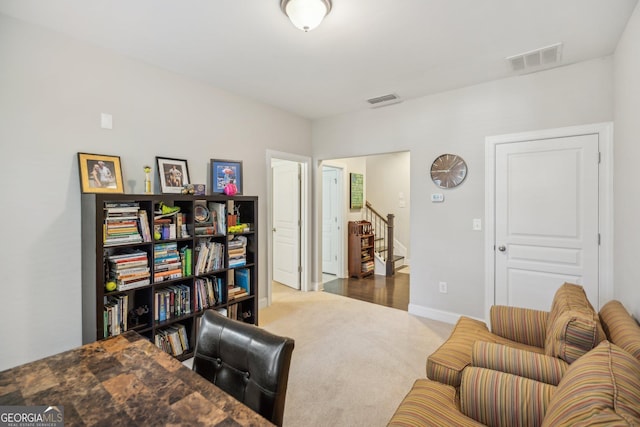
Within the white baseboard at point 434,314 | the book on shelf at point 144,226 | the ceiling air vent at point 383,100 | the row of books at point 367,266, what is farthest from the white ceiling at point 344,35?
the row of books at point 367,266

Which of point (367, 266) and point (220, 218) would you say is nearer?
point (220, 218)

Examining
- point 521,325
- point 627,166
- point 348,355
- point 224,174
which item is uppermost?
point 224,174

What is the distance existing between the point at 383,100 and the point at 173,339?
132 inches

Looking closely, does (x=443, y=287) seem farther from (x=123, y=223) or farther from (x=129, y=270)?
(x=123, y=223)

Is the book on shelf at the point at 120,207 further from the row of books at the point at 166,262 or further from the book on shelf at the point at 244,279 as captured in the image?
the book on shelf at the point at 244,279

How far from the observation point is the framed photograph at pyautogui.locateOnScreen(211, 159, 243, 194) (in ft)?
10.7

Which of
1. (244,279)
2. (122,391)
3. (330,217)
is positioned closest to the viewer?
(122,391)

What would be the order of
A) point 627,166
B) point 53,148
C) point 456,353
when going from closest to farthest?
point 456,353 < point 627,166 < point 53,148

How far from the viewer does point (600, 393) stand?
0.86 metres

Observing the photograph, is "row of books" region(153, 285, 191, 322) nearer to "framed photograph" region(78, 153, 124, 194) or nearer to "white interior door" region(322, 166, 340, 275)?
"framed photograph" region(78, 153, 124, 194)

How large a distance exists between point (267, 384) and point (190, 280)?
190 centimetres

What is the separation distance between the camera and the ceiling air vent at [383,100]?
11.6 feet

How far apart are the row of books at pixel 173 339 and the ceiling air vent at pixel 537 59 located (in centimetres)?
372

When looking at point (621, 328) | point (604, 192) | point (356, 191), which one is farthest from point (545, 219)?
point (356, 191)
